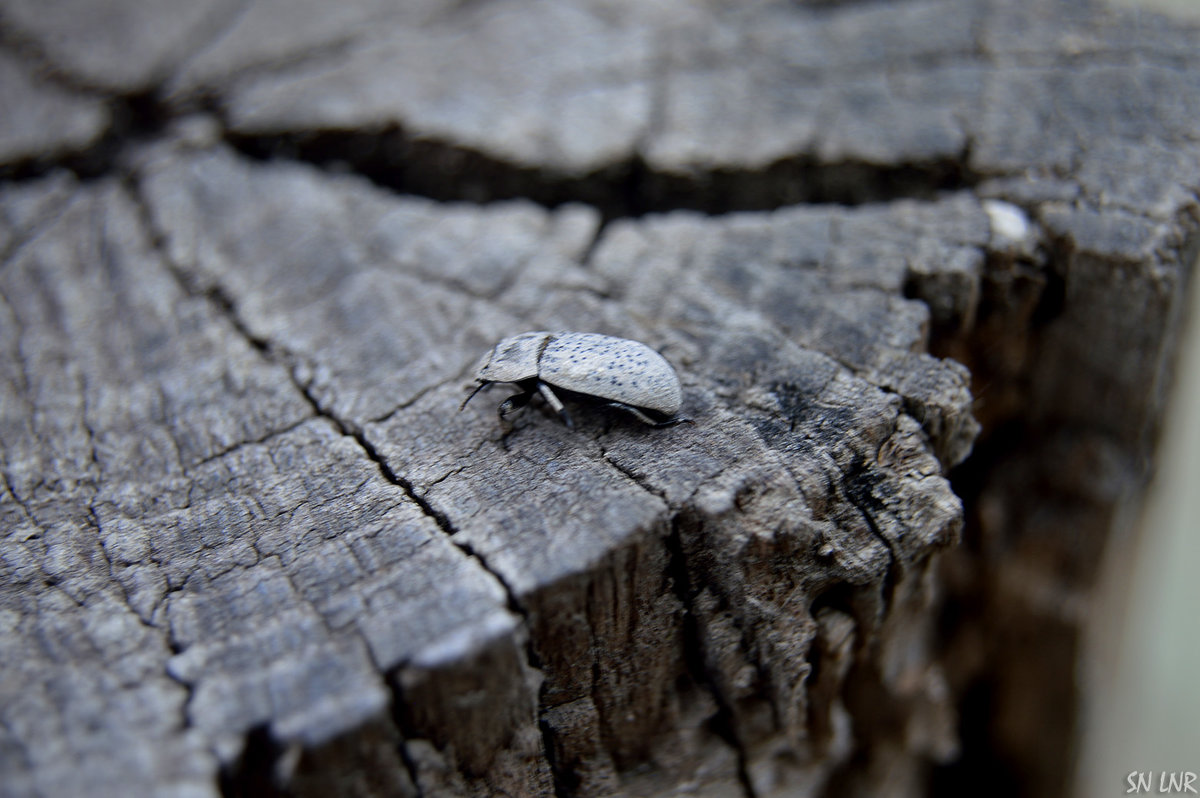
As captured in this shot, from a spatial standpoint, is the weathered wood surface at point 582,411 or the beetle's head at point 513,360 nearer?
the weathered wood surface at point 582,411

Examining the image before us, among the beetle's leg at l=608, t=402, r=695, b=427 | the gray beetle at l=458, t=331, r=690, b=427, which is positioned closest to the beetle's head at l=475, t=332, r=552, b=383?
the gray beetle at l=458, t=331, r=690, b=427

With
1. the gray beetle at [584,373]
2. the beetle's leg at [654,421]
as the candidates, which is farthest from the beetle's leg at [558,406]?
the beetle's leg at [654,421]

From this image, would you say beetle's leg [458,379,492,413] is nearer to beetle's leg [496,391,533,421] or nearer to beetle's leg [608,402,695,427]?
beetle's leg [496,391,533,421]

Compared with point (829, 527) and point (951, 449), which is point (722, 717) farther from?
point (951, 449)

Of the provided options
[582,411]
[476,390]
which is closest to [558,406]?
[582,411]

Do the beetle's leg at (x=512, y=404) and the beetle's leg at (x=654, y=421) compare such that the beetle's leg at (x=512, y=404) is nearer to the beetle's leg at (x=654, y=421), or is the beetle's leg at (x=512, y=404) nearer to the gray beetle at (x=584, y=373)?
the gray beetle at (x=584, y=373)

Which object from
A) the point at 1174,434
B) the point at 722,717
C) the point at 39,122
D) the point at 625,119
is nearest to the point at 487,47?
the point at 625,119

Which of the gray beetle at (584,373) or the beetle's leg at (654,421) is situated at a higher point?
the gray beetle at (584,373)
